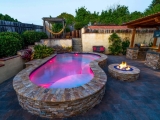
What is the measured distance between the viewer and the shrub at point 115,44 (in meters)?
8.69

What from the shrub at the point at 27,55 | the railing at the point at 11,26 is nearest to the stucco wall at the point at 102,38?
the shrub at the point at 27,55

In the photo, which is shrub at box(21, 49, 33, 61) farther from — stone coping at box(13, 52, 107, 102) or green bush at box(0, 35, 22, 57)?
stone coping at box(13, 52, 107, 102)

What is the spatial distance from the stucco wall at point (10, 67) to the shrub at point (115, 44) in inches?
283

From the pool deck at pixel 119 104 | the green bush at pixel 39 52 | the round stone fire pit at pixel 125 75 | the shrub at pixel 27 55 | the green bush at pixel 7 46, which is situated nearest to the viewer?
the pool deck at pixel 119 104

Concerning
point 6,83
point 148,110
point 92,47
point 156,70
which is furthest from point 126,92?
point 92,47

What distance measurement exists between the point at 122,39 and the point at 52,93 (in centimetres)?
871

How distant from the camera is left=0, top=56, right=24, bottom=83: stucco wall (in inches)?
164

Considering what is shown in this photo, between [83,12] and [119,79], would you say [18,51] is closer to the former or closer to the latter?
[119,79]

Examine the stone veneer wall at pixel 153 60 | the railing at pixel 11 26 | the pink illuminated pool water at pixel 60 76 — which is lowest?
the pink illuminated pool water at pixel 60 76

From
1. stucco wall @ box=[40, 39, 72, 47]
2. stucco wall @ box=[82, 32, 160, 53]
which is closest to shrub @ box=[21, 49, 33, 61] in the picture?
stucco wall @ box=[40, 39, 72, 47]

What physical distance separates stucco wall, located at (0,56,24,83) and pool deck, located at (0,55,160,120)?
0.48 meters

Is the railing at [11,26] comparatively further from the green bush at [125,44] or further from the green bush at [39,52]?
the green bush at [125,44]

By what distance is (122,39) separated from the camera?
30.2ft

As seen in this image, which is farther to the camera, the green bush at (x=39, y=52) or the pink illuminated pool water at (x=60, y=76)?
the green bush at (x=39, y=52)
